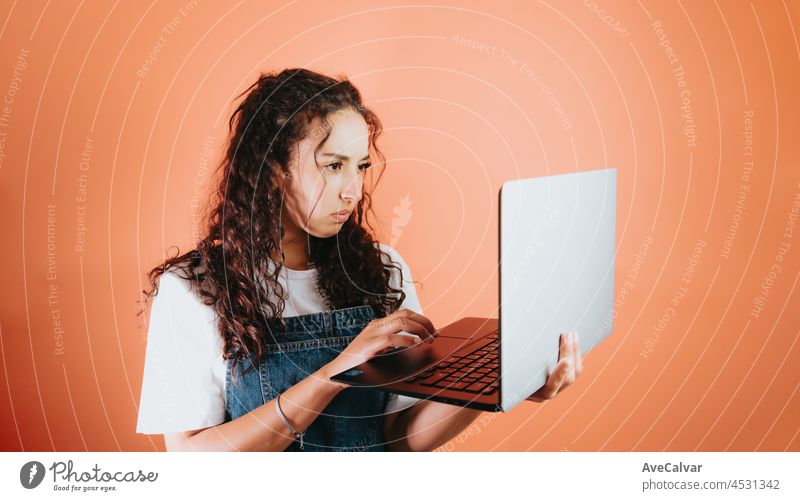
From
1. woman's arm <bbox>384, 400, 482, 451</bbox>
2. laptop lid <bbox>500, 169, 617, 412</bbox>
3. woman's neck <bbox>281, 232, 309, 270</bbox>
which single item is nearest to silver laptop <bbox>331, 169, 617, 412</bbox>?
laptop lid <bbox>500, 169, 617, 412</bbox>

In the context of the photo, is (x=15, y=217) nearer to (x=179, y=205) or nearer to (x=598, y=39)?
(x=179, y=205)

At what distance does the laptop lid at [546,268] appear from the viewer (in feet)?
2.23

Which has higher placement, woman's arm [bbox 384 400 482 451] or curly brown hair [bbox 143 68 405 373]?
curly brown hair [bbox 143 68 405 373]

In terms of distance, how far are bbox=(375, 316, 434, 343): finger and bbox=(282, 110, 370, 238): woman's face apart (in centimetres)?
23

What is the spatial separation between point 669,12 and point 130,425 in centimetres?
112

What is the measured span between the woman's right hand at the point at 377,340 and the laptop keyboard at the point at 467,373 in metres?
0.05

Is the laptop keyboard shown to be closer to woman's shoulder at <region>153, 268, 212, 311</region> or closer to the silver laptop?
the silver laptop

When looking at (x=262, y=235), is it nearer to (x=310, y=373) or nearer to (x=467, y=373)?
(x=310, y=373)

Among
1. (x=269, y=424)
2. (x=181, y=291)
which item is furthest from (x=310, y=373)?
(x=181, y=291)

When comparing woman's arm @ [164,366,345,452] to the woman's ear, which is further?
the woman's ear

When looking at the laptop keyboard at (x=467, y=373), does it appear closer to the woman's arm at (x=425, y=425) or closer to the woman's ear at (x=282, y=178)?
the woman's arm at (x=425, y=425)

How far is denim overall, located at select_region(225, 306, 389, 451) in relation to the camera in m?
0.92

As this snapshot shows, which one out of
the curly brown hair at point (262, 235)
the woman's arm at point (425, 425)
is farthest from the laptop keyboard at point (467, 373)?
the curly brown hair at point (262, 235)

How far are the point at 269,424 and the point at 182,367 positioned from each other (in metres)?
0.14
